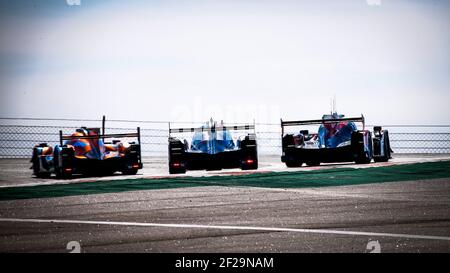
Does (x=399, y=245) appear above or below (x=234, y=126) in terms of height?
below

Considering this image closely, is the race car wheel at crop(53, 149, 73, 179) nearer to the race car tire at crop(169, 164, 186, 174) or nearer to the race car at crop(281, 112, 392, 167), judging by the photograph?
the race car tire at crop(169, 164, 186, 174)

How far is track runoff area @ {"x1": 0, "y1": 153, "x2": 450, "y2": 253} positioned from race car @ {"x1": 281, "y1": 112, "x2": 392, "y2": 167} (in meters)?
4.29

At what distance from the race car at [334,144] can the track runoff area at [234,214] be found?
429cm

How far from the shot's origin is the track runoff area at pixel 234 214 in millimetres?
7969

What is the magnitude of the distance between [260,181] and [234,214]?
6361mm

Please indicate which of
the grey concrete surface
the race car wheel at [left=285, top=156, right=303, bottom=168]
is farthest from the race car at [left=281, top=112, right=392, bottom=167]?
the grey concrete surface

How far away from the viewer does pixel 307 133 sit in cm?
2383

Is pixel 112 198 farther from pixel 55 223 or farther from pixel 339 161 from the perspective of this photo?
pixel 339 161

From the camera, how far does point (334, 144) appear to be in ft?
77.1

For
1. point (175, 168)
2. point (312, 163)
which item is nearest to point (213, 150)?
point (175, 168)

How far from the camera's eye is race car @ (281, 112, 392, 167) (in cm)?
2280

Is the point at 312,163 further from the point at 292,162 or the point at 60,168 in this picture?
the point at 60,168
